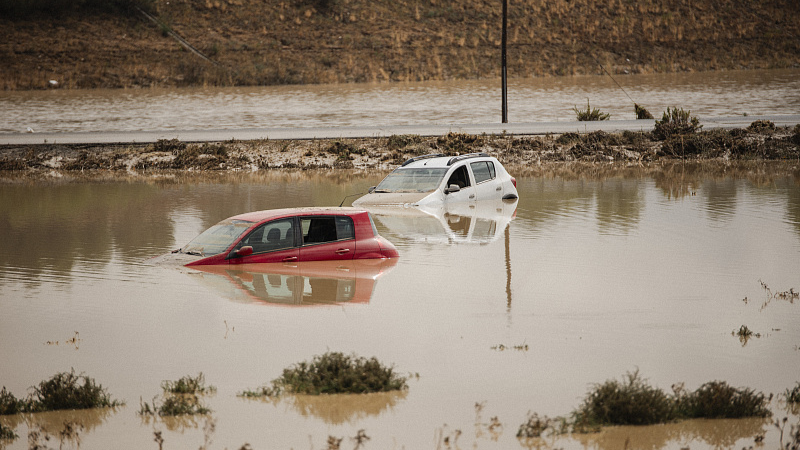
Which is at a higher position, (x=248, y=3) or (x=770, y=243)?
(x=248, y=3)

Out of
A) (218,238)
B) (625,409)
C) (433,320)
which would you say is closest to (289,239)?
(218,238)

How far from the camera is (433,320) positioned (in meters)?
11.9

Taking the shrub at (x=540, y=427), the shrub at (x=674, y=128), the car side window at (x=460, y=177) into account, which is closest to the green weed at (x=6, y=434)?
the shrub at (x=540, y=427)

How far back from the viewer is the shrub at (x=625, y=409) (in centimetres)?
806

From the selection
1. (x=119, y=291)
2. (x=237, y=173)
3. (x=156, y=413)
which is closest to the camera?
(x=156, y=413)

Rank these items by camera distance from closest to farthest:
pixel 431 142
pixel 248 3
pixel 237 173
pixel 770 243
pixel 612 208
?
pixel 770 243
pixel 612 208
pixel 237 173
pixel 431 142
pixel 248 3

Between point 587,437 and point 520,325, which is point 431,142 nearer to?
point 520,325

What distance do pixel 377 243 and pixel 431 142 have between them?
1958 centimetres

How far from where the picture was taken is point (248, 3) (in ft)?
300

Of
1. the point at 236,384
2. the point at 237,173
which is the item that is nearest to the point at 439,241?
the point at 236,384

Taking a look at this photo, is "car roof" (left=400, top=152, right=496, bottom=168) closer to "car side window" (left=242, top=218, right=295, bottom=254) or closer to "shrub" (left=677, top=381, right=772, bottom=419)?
"car side window" (left=242, top=218, right=295, bottom=254)

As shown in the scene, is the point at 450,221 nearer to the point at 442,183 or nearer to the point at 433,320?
the point at 442,183

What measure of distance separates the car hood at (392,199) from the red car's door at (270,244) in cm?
649

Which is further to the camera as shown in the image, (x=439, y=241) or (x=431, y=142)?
(x=431, y=142)
